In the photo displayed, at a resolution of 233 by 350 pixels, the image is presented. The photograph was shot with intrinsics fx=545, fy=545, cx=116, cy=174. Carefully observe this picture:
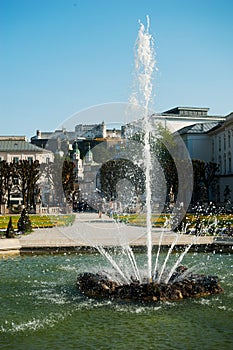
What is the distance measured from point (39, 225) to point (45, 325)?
25.4 metres

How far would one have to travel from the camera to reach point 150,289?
12773 millimetres

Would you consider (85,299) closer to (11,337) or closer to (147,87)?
(11,337)

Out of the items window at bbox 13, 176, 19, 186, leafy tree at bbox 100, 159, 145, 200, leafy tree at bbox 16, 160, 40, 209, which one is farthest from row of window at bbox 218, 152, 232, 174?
window at bbox 13, 176, 19, 186

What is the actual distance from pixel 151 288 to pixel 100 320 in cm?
193

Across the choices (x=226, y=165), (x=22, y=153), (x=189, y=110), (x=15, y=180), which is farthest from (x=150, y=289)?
(x=189, y=110)

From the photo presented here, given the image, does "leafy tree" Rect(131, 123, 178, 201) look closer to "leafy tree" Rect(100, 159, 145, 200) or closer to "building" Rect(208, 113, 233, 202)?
"leafy tree" Rect(100, 159, 145, 200)

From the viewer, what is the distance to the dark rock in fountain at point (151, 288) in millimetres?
12734

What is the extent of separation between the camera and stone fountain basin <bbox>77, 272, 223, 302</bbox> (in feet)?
41.8

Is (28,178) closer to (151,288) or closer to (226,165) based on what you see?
(226,165)

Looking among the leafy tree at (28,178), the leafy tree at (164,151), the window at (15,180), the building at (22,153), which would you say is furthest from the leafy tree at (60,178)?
the building at (22,153)

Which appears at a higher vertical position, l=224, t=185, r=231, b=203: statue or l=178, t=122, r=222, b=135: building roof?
l=178, t=122, r=222, b=135: building roof

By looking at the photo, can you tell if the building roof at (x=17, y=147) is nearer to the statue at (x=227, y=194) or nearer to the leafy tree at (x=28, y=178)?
the leafy tree at (x=28, y=178)

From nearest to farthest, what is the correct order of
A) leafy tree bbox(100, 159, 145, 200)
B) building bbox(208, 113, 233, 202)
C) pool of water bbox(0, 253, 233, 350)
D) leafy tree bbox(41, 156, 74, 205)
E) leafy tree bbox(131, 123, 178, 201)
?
pool of water bbox(0, 253, 233, 350), leafy tree bbox(131, 123, 178, 201), leafy tree bbox(41, 156, 74, 205), leafy tree bbox(100, 159, 145, 200), building bbox(208, 113, 233, 202)

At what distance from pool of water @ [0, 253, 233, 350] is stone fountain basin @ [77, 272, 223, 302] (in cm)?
25
